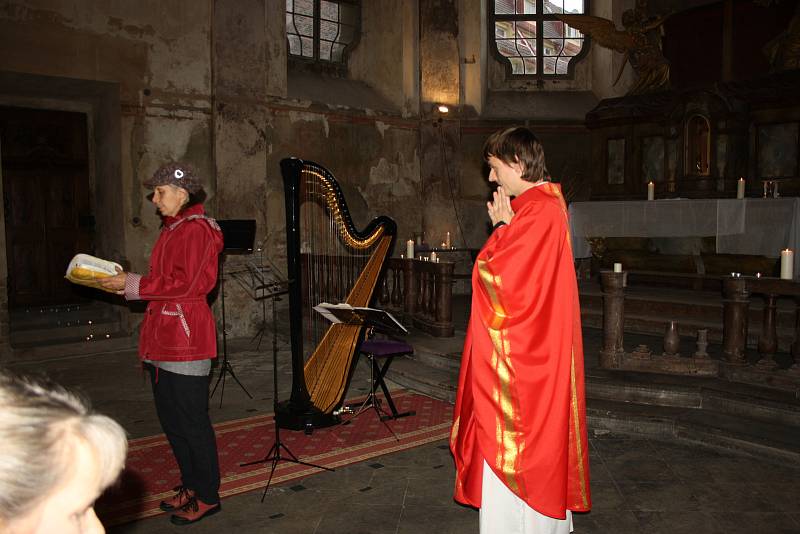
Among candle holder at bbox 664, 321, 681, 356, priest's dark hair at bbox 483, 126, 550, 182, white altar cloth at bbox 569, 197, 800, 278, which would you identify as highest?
priest's dark hair at bbox 483, 126, 550, 182

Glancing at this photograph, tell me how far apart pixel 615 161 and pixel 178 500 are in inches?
340

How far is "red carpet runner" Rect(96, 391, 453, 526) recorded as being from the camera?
4122mm

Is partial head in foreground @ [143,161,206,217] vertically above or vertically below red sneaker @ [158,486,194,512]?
above

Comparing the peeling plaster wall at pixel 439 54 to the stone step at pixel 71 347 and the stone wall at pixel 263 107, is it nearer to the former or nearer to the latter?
the stone wall at pixel 263 107

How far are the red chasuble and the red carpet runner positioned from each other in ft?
6.85

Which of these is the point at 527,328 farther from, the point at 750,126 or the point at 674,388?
the point at 750,126

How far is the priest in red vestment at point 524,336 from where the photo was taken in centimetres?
265

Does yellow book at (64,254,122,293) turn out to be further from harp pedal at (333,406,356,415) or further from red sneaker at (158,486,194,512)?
harp pedal at (333,406,356,415)

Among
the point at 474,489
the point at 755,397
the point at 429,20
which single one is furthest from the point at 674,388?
the point at 429,20

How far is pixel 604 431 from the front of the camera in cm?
529

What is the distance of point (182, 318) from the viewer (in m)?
3.54

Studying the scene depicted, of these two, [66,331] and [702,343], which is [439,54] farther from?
[702,343]

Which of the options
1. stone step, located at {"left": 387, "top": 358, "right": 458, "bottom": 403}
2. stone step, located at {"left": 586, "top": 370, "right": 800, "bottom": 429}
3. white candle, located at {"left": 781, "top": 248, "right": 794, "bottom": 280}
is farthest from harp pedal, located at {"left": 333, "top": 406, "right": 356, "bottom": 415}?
white candle, located at {"left": 781, "top": 248, "right": 794, "bottom": 280}

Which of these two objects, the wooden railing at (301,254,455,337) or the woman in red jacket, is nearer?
the woman in red jacket
